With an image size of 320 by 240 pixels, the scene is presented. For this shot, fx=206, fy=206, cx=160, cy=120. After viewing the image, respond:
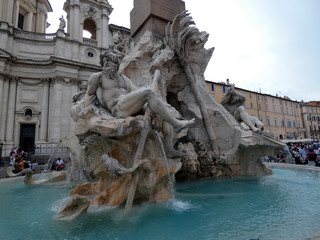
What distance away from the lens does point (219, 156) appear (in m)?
5.29

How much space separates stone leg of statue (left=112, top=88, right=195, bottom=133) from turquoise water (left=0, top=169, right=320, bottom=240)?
1250 mm

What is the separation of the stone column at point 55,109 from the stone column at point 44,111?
0.53m

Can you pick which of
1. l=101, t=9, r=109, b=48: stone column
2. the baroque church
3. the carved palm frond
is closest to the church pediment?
the baroque church

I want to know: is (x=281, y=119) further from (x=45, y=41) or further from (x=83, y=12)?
(x=45, y=41)

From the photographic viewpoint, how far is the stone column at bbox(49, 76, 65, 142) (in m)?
19.6

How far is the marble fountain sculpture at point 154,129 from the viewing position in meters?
3.03

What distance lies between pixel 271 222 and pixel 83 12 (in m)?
27.9

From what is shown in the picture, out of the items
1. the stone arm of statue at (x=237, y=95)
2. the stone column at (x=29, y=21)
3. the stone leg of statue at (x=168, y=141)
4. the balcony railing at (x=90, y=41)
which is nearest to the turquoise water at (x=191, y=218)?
the stone leg of statue at (x=168, y=141)

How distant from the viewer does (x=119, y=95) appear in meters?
3.56

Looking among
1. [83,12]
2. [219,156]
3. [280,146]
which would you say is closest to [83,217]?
[219,156]

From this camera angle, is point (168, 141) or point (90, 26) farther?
point (90, 26)

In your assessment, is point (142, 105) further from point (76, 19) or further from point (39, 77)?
point (76, 19)

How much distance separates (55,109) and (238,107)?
62.4ft

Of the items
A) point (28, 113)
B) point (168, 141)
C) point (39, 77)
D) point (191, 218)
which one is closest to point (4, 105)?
point (28, 113)
